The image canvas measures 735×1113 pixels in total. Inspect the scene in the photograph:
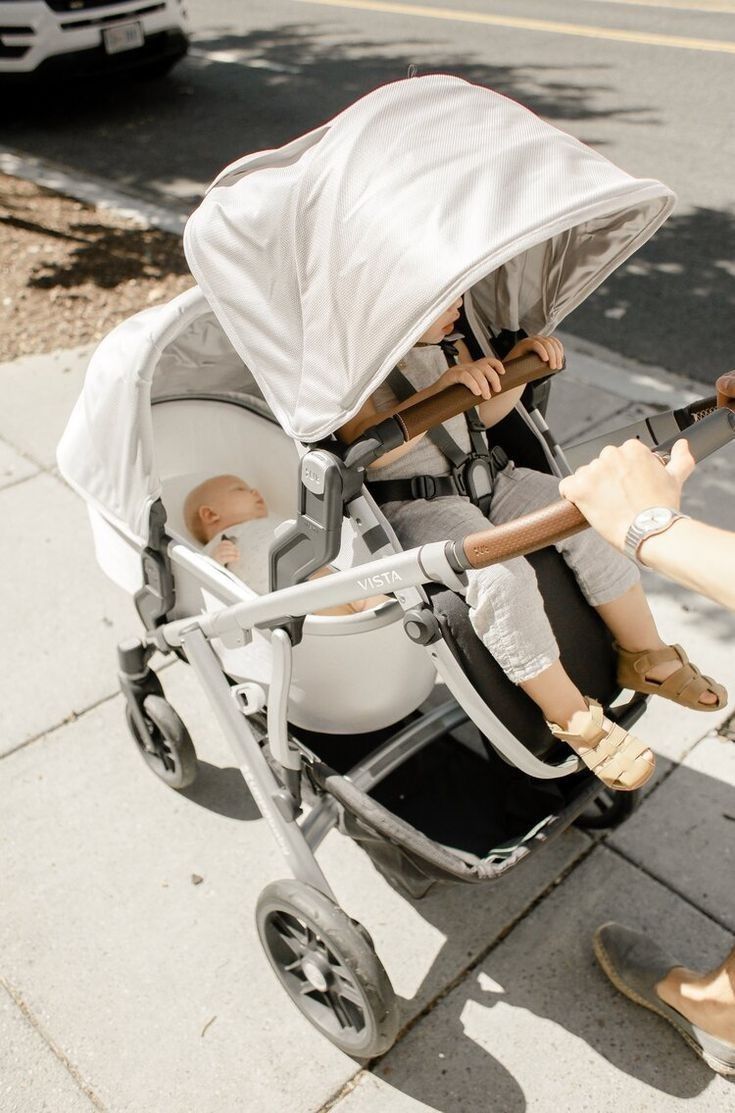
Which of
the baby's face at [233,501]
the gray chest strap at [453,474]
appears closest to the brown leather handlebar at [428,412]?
the gray chest strap at [453,474]

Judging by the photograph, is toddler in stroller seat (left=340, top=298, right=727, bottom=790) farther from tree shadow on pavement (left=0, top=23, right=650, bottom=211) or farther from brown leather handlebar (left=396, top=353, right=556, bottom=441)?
tree shadow on pavement (left=0, top=23, right=650, bottom=211)

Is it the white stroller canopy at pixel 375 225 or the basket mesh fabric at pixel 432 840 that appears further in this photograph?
the basket mesh fabric at pixel 432 840

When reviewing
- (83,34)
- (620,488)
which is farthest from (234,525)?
(83,34)

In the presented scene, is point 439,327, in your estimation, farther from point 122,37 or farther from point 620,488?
point 122,37

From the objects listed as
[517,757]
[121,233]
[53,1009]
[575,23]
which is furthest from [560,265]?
[575,23]

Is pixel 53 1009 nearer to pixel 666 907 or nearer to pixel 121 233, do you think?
pixel 666 907

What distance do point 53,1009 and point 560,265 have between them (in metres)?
2.33

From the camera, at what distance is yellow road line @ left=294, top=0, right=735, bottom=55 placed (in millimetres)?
10461

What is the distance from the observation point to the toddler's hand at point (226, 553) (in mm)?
2984

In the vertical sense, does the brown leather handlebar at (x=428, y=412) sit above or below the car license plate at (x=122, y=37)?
below

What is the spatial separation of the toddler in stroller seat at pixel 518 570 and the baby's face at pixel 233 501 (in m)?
0.83

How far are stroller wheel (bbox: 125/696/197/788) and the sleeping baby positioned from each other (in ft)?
1.54

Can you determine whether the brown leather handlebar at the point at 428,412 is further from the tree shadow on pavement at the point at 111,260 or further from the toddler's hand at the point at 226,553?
the tree shadow on pavement at the point at 111,260

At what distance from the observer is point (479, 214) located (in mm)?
1876
